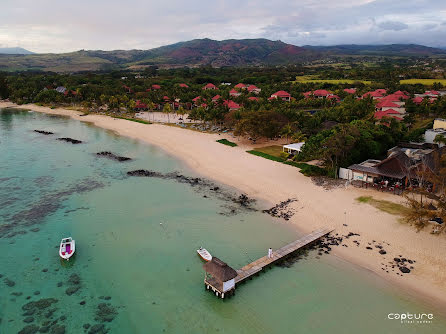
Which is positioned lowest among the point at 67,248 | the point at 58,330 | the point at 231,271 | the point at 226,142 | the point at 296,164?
the point at 58,330

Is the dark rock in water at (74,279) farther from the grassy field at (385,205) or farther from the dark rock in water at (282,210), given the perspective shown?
the grassy field at (385,205)

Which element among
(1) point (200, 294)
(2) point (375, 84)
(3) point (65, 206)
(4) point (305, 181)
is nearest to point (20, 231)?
(3) point (65, 206)

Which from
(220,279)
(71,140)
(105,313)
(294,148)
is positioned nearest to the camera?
(105,313)

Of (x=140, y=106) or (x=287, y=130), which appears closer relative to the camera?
(x=287, y=130)

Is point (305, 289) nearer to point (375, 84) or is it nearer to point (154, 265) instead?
point (154, 265)

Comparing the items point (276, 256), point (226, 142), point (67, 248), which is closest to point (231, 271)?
point (276, 256)

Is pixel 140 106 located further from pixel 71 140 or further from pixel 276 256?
pixel 276 256
